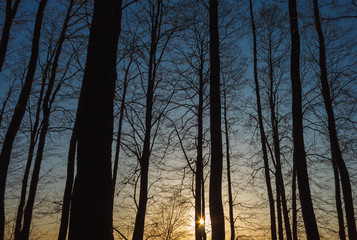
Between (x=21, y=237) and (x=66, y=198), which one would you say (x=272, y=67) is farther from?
(x=21, y=237)

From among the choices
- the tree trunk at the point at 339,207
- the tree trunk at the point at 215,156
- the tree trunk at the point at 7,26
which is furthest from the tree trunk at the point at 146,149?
the tree trunk at the point at 339,207

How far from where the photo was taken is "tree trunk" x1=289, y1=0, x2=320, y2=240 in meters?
6.32

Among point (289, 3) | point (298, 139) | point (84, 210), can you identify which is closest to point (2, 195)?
point (84, 210)

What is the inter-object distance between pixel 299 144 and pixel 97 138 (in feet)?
18.7

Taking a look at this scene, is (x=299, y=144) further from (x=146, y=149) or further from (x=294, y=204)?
(x=294, y=204)

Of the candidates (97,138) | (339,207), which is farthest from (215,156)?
(339,207)

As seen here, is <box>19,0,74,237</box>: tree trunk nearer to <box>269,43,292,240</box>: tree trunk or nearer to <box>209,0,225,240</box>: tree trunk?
<box>209,0,225,240</box>: tree trunk

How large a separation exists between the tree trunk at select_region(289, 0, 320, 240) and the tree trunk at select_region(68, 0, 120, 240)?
5.29 m

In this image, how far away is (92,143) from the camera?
2.97m

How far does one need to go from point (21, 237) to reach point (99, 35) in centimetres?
842

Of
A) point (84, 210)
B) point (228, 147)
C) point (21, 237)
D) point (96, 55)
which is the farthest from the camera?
point (228, 147)

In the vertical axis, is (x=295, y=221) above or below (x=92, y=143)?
below

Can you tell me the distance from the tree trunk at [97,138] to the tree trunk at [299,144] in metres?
5.29

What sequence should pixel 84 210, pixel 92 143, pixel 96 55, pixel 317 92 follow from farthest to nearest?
pixel 317 92
pixel 96 55
pixel 92 143
pixel 84 210
